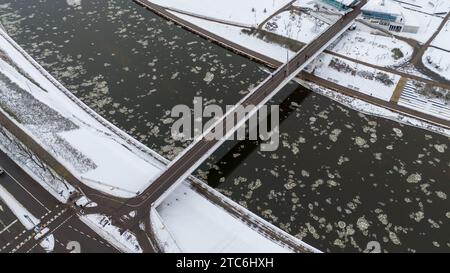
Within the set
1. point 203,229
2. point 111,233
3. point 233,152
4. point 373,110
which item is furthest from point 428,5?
point 111,233

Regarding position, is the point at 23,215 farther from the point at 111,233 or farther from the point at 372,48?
the point at 372,48

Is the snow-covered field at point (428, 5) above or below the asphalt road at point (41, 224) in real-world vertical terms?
above

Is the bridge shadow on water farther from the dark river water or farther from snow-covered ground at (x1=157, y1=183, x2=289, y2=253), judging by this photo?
snow-covered ground at (x1=157, y1=183, x2=289, y2=253)

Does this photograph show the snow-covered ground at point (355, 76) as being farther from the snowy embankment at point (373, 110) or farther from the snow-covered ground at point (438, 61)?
the snow-covered ground at point (438, 61)

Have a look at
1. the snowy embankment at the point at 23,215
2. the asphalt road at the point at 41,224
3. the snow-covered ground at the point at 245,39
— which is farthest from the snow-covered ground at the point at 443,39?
the snowy embankment at the point at 23,215

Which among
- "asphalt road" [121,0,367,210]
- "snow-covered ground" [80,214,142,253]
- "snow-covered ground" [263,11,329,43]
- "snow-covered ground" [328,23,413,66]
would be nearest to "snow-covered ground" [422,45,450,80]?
"snow-covered ground" [328,23,413,66]

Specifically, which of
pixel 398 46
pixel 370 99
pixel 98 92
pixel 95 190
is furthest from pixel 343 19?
pixel 95 190
